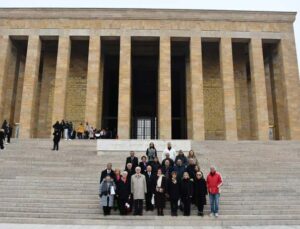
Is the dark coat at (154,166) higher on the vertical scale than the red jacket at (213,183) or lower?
higher

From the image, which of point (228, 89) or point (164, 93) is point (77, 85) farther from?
point (228, 89)

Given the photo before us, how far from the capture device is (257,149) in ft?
51.3

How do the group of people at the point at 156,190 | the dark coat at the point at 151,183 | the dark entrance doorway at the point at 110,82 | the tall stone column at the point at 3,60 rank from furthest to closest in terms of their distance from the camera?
1. the dark entrance doorway at the point at 110,82
2. the tall stone column at the point at 3,60
3. the dark coat at the point at 151,183
4. the group of people at the point at 156,190

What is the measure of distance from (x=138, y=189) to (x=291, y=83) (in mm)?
20081

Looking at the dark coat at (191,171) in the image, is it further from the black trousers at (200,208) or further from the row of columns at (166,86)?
the row of columns at (166,86)

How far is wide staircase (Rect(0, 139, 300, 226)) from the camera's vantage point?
791cm

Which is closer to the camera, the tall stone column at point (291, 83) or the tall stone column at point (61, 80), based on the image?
the tall stone column at point (61, 80)

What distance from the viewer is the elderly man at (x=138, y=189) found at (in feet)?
26.2

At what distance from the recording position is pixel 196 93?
→ 77.4 feet

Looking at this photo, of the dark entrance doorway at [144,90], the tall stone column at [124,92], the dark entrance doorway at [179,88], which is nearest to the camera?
the tall stone column at [124,92]

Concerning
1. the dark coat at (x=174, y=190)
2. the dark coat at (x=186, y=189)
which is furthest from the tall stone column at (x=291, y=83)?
the dark coat at (x=174, y=190)

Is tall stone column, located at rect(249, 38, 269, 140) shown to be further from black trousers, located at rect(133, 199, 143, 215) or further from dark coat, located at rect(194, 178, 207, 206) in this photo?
black trousers, located at rect(133, 199, 143, 215)

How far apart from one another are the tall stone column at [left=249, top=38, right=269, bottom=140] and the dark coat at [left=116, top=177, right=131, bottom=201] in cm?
1699

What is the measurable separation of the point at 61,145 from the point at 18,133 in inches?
356
